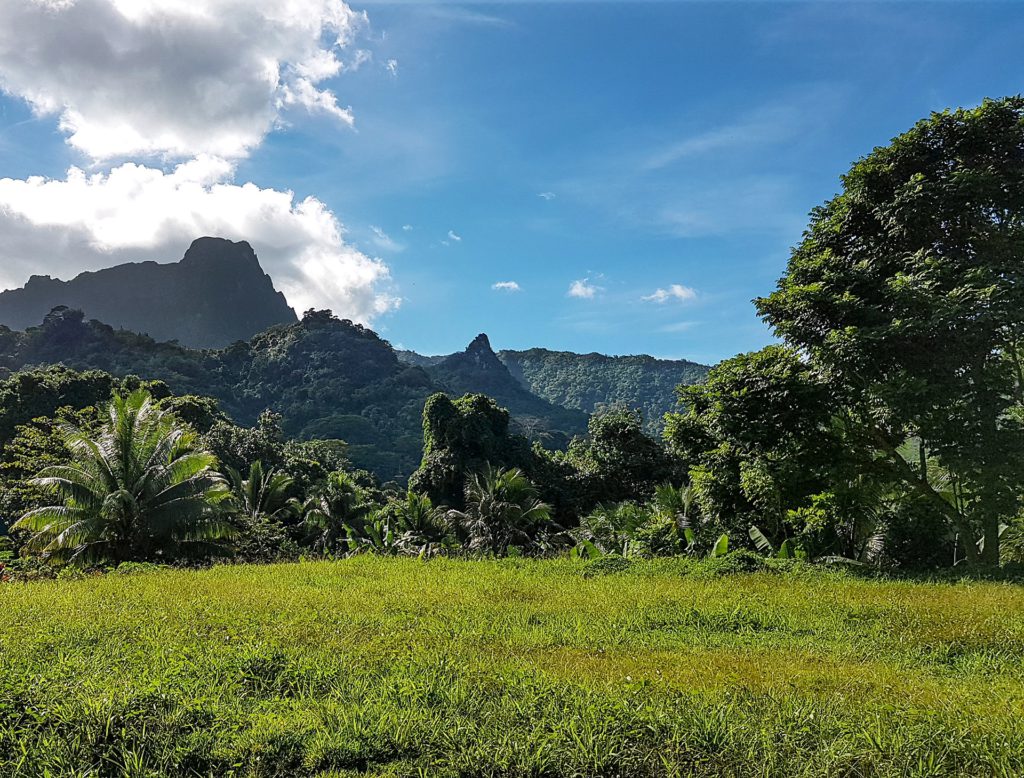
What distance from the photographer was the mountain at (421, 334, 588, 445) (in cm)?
10812

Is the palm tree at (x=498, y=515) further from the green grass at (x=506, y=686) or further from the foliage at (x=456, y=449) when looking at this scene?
the green grass at (x=506, y=686)

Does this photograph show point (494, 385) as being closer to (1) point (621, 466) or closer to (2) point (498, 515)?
(1) point (621, 466)

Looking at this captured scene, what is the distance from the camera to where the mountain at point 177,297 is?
153 metres

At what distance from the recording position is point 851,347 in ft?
40.2

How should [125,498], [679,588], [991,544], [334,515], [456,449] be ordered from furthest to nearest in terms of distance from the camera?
[456,449], [334,515], [125,498], [991,544], [679,588]

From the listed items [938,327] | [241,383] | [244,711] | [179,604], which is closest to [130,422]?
[179,604]

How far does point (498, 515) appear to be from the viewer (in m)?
21.6

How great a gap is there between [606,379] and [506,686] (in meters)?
131

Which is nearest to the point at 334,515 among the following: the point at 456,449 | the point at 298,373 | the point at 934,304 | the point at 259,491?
the point at 259,491

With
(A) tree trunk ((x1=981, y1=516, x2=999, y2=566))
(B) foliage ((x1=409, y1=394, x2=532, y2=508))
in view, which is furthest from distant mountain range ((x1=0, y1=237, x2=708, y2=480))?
(A) tree trunk ((x1=981, y1=516, x2=999, y2=566))

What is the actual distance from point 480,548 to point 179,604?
520 inches

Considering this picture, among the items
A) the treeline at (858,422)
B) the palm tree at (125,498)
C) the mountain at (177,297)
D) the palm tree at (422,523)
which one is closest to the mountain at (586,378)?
the mountain at (177,297)

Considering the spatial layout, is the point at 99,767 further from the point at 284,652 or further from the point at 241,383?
the point at 241,383

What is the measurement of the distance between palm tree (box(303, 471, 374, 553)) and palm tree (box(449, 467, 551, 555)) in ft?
22.7
